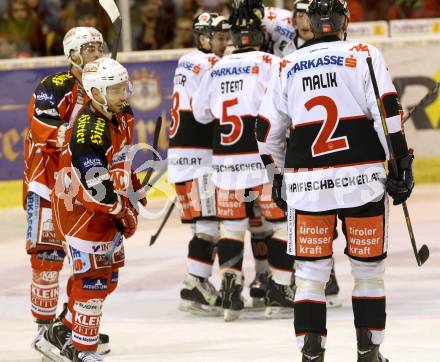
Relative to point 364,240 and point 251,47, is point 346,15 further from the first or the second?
point 251,47

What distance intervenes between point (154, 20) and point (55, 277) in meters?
6.85

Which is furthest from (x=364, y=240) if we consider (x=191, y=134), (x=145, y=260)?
(x=145, y=260)

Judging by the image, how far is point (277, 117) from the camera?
6.05 metres

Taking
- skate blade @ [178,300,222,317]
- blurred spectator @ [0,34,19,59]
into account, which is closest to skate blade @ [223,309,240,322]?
skate blade @ [178,300,222,317]

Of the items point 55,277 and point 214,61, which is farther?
point 214,61

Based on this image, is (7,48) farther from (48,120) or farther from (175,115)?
(48,120)

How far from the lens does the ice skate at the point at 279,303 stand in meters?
7.97

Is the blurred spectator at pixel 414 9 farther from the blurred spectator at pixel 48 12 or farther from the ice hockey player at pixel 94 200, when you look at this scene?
the ice hockey player at pixel 94 200

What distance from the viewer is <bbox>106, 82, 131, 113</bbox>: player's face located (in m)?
6.21

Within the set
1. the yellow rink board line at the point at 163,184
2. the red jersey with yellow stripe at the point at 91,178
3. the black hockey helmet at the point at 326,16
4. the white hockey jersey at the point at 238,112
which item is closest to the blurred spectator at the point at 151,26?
the yellow rink board line at the point at 163,184

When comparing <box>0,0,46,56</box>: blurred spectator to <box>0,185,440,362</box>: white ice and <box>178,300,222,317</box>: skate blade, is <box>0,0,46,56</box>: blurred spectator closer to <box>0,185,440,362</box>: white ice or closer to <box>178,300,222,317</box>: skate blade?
<box>0,185,440,362</box>: white ice

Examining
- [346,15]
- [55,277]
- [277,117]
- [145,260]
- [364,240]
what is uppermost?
[346,15]

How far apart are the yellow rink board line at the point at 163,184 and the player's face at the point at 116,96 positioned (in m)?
5.18

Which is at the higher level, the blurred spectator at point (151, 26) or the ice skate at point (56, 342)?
the blurred spectator at point (151, 26)
